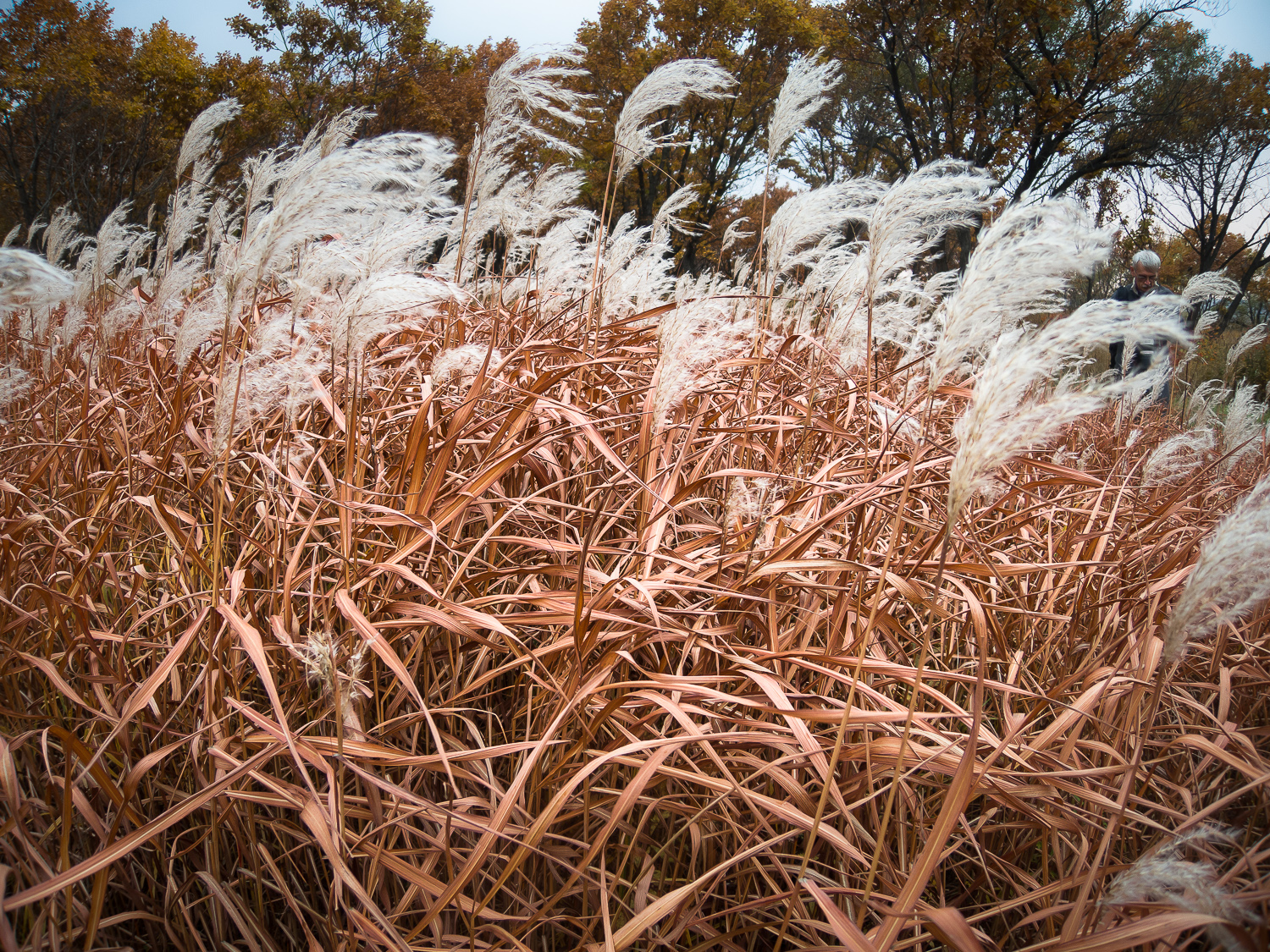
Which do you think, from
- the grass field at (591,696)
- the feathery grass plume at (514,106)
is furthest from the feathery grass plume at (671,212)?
the grass field at (591,696)

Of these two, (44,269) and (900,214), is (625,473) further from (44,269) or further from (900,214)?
(44,269)

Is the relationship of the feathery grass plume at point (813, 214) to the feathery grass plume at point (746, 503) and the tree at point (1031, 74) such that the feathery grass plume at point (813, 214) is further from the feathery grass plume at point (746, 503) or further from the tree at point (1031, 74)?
the tree at point (1031, 74)

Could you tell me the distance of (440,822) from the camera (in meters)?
1.04

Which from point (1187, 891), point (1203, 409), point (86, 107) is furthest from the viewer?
point (86, 107)

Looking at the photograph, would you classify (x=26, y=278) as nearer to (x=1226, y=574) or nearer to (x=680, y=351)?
(x=680, y=351)

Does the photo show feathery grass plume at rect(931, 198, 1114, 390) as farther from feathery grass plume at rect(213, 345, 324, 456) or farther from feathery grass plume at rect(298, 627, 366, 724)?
feathery grass plume at rect(213, 345, 324, 456)

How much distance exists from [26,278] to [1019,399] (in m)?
1.47

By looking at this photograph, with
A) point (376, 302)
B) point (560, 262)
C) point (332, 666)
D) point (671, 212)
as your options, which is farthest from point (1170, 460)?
point (332, 666)

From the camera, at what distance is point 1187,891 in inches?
27.1

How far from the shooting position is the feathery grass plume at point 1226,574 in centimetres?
74

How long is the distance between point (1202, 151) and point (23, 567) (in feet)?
76.0

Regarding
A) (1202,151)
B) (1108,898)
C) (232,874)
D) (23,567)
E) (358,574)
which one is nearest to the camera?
(1108,898)

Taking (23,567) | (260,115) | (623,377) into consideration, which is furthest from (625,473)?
(260,115)

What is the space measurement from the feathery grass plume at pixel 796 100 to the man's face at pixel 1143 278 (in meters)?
4.36
